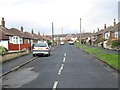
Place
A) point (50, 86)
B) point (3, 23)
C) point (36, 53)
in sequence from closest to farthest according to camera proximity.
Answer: point (50, 86), point (36, 53), point (3, 23)

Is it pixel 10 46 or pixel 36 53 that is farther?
pixel 10 46

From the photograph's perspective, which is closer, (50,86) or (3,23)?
(50,86)

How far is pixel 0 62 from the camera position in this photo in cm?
1562

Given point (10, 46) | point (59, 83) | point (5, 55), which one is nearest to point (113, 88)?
point (59, 83)

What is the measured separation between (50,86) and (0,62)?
9.36 m

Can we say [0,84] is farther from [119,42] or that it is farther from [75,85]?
[119,42]

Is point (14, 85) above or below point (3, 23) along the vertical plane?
below

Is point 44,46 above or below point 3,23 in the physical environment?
below

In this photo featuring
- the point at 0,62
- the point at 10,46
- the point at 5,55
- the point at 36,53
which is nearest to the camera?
the point at 0,62

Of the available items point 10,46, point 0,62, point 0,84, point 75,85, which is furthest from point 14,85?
point 10,46

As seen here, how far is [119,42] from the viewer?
33938 millimetres

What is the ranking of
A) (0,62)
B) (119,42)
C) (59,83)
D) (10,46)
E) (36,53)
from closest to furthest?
(59,83) → (0,62) → (36,53) → (10,46) → (119,42)

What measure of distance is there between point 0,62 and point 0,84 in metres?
7.95

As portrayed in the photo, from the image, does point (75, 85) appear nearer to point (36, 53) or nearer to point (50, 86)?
point (50, 86)
